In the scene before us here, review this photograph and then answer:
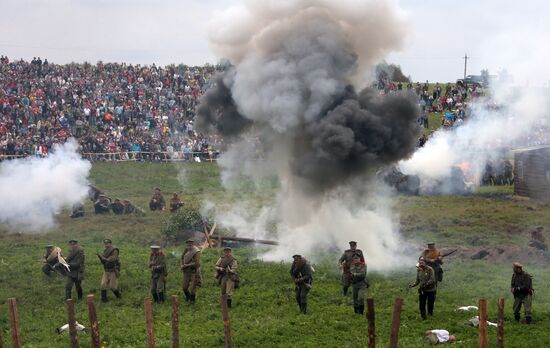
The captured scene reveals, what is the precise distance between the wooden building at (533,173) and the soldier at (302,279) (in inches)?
871

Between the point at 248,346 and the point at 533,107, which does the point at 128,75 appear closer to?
the point at 533,107

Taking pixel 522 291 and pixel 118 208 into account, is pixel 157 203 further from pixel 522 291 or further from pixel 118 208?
pixel 522 291

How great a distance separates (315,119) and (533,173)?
17.0 meters

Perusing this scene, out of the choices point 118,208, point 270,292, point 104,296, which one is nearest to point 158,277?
point 104,296

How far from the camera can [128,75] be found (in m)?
62.3

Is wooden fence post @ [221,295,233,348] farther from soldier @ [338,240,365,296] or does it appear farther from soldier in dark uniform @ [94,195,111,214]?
soldier in dark uniform @ [94,195,111,214]

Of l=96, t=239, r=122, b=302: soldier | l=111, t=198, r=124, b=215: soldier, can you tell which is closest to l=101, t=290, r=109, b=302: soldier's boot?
l=96, t=239, r=122, b=302: soldier

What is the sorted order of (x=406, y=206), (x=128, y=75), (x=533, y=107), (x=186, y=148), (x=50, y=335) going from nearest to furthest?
(x=50, y=335)
(x=406, y=206)
(x=533, y=107)
(x=186, y=148)
(x=128, y=75)

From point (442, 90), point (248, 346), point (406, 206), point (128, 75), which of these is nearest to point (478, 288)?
point (248, 346)

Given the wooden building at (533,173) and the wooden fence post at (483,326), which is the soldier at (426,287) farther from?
the wooden building at (533,173)

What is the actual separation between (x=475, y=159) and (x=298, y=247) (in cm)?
1901

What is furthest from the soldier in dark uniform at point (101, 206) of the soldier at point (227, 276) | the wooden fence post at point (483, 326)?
the wooden fence post at point (483, 326)

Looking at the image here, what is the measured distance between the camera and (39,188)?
37.1 meters

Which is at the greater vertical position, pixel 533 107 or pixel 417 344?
pixel 533 107
